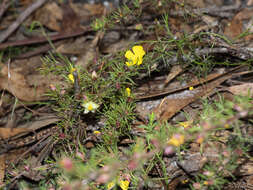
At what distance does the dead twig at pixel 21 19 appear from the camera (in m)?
3.94

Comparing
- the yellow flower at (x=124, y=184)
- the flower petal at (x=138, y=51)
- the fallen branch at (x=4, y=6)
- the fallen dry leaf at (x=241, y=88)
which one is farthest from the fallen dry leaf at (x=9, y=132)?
the fallen dry leaf at (x=241, y=88)

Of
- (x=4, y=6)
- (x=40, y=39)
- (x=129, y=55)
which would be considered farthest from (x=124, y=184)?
(x=4, y=6)

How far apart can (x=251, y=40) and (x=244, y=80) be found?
568mm

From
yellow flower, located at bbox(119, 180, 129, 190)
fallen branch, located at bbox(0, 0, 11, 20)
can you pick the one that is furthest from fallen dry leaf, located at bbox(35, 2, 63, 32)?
yellow flower, located at bbox(119, 180, 129, 190)

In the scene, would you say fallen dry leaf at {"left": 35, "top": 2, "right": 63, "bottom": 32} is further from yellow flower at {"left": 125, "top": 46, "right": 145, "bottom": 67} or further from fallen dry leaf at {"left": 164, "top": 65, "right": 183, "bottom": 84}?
fallen dry leaf at {"left": 164, "top": 65, "right": 183, "bottom": 84}

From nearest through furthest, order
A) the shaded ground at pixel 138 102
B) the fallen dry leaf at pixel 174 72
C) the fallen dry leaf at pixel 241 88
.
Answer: the shaded ground at pixel 138 102
the fallen dry leaf at pixel 241 88
the fallen dry leaf at pixel 174 72

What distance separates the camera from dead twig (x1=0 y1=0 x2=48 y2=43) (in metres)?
3.94

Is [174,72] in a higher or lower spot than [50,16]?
lower

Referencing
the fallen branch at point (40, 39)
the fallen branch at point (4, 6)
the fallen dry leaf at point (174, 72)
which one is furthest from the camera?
the fallen branch at point (4, 6)

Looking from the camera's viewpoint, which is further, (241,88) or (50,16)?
(50,16)

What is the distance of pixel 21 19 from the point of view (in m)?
4.08

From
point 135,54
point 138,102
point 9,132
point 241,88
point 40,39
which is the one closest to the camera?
point 241,88

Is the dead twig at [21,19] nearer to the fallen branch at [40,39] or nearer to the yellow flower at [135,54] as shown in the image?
the fallen branch at [40,39]

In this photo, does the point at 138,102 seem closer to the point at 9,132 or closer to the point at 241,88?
the point at 241,88
